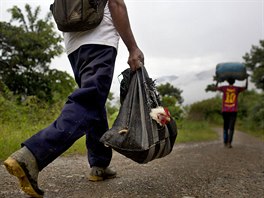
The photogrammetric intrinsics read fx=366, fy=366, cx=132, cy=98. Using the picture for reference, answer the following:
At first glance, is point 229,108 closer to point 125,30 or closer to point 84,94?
point 125,30

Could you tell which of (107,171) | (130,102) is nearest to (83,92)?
(130,102)

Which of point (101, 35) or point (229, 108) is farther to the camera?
point (229, 108)

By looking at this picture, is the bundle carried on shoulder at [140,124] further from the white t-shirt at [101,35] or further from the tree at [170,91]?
the tree at [170,91]

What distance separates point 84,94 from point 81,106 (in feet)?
0.27

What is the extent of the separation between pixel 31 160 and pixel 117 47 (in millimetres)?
1036

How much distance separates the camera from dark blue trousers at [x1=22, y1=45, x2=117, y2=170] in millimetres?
2213

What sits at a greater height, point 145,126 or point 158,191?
point 145,126

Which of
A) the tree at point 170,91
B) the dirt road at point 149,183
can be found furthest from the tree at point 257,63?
the dirt road at point 149,183

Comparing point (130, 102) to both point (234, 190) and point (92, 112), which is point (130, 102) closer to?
point (92, 112)

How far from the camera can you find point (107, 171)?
3.07 meters

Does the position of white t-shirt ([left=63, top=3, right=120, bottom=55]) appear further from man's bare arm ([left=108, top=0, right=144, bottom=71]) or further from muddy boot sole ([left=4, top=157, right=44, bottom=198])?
muddy boot sole ([left=4, top=157, right=44, bottom=198])

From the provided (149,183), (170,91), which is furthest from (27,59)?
(170,91)

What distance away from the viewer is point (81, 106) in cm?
239

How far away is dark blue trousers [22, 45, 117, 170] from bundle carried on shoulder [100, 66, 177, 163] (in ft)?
0.51
